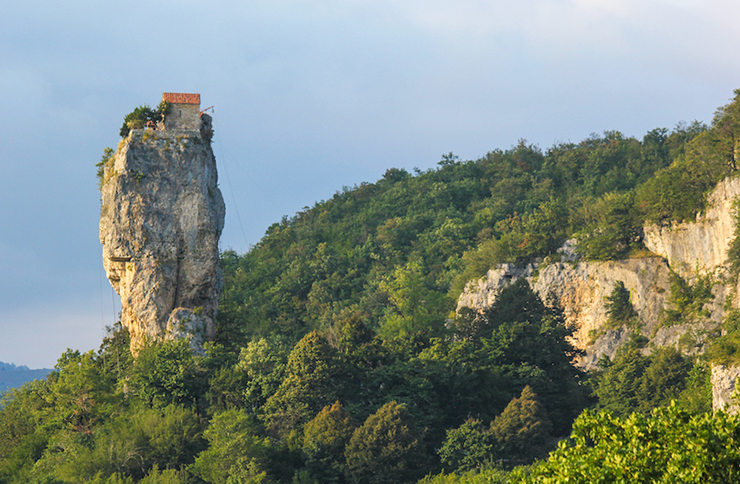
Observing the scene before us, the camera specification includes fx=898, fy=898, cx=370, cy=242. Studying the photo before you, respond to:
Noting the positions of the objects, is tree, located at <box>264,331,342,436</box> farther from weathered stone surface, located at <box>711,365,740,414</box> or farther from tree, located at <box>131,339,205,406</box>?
weathered stone surface, located at <box>711,365,740,414</box>

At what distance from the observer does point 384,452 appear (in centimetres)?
3897

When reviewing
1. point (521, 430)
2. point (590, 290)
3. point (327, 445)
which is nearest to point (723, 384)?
point (521, 430)

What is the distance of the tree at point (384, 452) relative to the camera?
38906 mm

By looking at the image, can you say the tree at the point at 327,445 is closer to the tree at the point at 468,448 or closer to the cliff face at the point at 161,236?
the tree at the point at 468,448

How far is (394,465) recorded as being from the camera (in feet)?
129

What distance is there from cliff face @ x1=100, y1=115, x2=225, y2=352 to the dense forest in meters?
1.79

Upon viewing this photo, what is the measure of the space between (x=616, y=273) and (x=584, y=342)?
5.49 meters

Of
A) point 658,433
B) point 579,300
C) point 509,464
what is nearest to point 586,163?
point 579,300

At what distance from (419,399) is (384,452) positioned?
678cm

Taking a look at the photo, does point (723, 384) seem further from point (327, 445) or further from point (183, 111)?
point (183, 111)

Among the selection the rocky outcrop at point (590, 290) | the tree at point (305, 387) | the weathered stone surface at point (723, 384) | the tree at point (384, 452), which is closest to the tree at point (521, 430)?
the tree at point (384, 452)

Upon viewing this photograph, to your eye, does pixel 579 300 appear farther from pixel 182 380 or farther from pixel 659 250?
pixel 182 380

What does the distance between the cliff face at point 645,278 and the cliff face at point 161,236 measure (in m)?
24.0

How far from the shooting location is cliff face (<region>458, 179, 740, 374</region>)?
57.6 m
